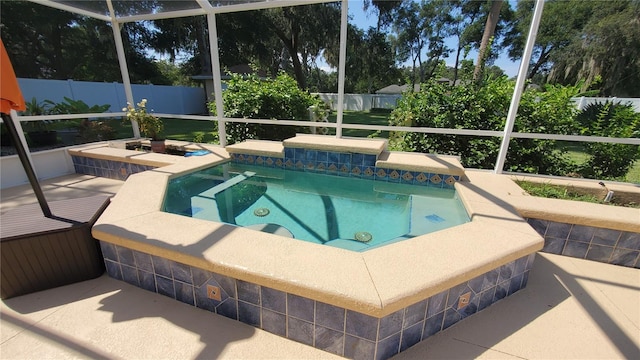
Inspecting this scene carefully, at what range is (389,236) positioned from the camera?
279 cm

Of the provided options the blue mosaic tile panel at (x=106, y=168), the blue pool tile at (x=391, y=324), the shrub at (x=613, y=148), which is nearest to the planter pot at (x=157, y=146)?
the blue mosaic tile panel at (x=106, y=168)

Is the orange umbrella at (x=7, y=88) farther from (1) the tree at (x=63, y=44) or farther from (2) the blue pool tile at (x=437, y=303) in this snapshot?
(1) the tree at (x=63, y=44)

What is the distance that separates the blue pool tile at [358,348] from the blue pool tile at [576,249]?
228cm

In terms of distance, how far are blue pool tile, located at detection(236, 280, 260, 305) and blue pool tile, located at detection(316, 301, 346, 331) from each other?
385mm

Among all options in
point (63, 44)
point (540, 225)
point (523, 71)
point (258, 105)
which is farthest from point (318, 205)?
point (63, 44)

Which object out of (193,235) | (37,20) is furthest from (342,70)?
(37,20)

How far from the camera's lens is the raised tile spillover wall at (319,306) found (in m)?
1.45

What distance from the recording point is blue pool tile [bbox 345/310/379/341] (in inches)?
55.2

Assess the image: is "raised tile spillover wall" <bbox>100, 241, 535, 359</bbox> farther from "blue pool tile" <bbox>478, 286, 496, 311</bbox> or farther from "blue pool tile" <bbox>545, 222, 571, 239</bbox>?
"blue pool tile" <bbox>545, 222, 571, 239</bbox>

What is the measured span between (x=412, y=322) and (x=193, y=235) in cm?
154

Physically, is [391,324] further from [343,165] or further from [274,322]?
[343,165]

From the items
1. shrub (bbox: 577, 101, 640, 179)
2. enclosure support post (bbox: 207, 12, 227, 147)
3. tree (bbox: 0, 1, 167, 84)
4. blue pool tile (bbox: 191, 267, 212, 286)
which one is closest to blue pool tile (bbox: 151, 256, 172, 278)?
blue pool tile (bbox: 191, 267, 212, 286)

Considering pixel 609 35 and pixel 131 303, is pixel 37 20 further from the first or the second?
pixel 609 35

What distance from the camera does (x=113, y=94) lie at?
42.0 feet
